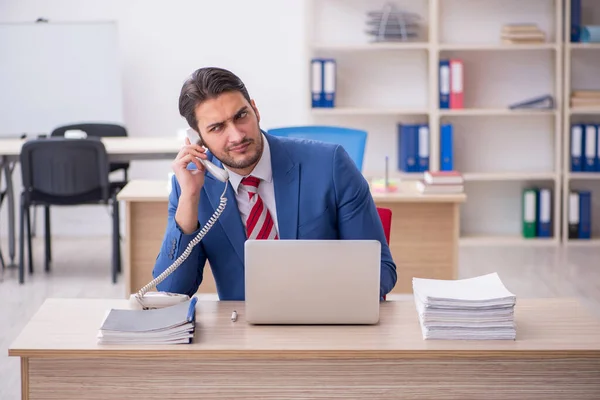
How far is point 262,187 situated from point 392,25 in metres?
4.33

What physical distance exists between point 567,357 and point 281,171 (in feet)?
3.10

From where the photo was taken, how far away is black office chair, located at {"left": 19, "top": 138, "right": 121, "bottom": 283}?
220 inches

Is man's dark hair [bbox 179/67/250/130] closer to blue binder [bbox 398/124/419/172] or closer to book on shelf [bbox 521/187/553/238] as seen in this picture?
blue binder [bbox 398/124/419/172]

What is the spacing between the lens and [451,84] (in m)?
6.72

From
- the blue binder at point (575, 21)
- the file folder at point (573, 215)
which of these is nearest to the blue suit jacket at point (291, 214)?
the file folder at point (573, 215)

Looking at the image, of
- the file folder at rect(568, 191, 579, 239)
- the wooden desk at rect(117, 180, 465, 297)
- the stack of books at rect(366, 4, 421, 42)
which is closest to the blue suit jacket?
the wooden desk at rect(117, 180, 465, 297)

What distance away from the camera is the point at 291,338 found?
2.18 meters

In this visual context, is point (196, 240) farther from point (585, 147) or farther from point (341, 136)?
point (585, 147)

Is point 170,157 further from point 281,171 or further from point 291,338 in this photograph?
point 291,338

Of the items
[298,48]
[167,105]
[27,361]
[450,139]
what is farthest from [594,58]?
[27,361]

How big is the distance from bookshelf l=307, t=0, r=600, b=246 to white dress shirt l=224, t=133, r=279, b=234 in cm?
409

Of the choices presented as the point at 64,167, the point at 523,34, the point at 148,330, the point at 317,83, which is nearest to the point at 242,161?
the point at 148,330

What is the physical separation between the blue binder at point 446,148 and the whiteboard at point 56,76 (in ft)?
7.61

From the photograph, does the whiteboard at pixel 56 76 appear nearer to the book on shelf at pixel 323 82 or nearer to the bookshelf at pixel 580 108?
the book on shelf at pixel 323 82
